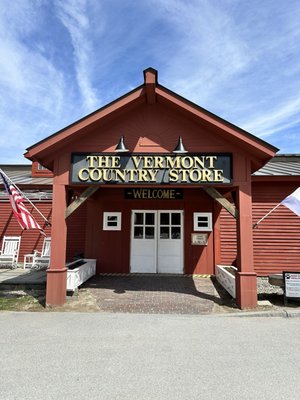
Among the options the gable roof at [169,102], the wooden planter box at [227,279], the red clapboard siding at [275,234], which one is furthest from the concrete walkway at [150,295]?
the gable roof at [169,102]

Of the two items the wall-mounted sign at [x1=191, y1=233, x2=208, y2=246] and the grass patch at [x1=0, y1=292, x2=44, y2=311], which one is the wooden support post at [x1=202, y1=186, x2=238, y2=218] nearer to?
the wall-mounted sign at [x1=191, y1=233, x2=208, y2=246]

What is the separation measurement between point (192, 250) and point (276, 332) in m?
5.30

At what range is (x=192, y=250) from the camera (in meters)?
10.5

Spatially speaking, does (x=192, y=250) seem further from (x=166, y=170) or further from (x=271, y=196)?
(x=166, y=170)

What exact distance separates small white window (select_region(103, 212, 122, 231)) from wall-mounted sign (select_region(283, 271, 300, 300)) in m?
5.66

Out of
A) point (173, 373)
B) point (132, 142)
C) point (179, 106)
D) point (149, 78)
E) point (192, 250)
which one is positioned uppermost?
point (149, 78)

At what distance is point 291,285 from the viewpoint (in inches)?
276

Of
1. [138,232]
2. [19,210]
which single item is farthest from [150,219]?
[19,210]

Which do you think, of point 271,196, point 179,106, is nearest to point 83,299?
point 179,106

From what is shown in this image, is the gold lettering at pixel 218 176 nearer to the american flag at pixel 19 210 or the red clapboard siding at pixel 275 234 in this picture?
the red clapboard siding at pixel 275 234

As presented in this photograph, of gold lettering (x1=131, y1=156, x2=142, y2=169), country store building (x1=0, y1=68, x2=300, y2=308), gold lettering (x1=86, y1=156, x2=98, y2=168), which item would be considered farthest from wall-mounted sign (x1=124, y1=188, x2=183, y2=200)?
gold lettering (x1=86, y1=156, x2=98, y2=168)

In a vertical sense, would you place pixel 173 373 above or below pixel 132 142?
below

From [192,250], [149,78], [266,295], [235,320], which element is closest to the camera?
[235,320]

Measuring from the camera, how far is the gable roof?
23.0ft
